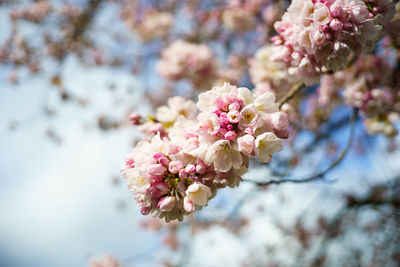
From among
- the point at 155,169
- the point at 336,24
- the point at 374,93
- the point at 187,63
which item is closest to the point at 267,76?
the point at 374,93

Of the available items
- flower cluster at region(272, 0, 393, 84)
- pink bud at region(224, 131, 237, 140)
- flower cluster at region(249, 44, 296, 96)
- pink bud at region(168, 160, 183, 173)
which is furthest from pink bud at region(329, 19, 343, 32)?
pink bud at region(168, 160, 183, 173)

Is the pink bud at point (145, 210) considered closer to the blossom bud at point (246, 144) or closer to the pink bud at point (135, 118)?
the blossom bud at point (246, 144)

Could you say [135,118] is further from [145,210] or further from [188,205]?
[188,205]

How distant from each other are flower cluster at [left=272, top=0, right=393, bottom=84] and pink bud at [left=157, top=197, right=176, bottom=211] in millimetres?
1038

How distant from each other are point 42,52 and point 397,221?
7978 mm

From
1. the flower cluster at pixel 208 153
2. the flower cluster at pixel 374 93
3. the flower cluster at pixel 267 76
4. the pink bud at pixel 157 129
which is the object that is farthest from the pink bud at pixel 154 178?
the flower cluster at pixel 374 93

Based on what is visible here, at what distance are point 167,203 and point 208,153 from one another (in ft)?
0.96

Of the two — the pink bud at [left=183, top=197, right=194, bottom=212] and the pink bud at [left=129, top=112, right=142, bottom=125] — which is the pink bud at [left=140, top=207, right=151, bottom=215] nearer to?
the pink bud at [left=183, top=197, right=194, bottom=212]

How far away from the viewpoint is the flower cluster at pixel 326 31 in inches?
56.2

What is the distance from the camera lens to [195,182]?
124cm

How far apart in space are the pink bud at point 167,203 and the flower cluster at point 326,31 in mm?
1038

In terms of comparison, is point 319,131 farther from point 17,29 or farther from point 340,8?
point 17,29

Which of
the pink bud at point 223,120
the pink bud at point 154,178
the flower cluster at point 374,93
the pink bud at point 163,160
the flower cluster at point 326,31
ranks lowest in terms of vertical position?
the flower cluster at point 374,93

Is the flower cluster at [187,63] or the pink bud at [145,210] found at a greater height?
the flower cluster at [187,63]
